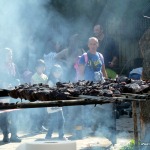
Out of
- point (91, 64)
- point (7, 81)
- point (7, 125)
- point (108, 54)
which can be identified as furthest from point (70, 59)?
point (108, 54)

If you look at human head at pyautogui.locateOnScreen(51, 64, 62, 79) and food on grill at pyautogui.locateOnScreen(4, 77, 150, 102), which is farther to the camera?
human head at pyautogui.locateOnScreen(51, 64, 62, 79)

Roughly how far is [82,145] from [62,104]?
509cm

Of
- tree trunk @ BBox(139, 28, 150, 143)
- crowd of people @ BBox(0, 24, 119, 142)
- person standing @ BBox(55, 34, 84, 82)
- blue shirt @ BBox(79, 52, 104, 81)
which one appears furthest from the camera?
person standing @ BBox(55, 34, 84, 82)

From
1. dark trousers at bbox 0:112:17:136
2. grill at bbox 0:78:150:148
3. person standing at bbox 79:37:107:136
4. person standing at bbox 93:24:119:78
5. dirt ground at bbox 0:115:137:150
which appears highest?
person standing at bbox 93:24:119:78

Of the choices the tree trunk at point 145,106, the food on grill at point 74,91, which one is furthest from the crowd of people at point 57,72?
the food on grill at point 74,91

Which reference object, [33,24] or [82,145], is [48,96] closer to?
[82,145]

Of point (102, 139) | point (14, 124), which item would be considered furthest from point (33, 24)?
point (102, 139)

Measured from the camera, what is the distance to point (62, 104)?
3.59 meters

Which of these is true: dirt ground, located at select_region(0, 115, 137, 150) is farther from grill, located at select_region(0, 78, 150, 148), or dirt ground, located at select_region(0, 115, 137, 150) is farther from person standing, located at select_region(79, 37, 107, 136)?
grill, located at select_region(0, 78, 150, 148)

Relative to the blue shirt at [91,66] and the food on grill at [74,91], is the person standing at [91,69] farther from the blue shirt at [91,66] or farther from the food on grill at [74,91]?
the food on grill at [74,91]

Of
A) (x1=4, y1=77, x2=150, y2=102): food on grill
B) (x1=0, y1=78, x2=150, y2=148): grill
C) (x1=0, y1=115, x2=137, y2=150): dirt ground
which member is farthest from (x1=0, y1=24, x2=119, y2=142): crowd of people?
(x1=4, y1=77, x2=150, y2=102): food on grill

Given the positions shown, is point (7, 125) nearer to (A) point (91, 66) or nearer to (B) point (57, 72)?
(B) point (57, 72)

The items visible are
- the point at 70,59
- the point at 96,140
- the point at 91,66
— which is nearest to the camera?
the point at 91,66

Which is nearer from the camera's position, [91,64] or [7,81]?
[91,64]
